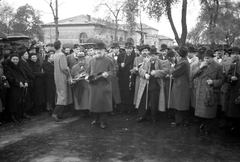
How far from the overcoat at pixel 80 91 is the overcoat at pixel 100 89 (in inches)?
44.9

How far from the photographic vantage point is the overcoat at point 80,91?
25.1ft

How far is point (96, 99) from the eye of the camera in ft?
21.2

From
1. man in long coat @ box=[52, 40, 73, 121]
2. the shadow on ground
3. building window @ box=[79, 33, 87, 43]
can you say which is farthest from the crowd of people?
building window @ box=[79, 33, 87, 43]

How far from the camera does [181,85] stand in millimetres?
6664

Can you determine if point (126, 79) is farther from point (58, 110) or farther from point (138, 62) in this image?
point (58, 110)

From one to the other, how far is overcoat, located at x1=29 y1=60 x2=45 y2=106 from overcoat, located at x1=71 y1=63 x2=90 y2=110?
1.06 m

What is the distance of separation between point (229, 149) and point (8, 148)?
14.0ft

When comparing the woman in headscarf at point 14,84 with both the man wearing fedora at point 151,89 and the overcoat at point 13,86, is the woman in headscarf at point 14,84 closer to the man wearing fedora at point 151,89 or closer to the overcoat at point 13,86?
the overcoat at point 13,86

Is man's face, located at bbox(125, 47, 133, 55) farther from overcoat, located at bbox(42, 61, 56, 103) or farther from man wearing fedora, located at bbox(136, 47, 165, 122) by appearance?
overcoat, located at bbox(42, 61, 56, 103)

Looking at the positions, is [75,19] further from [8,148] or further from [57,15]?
[8,148]

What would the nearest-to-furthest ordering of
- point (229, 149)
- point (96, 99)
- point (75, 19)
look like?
point (229, 149) < point (96, 99) < point (75, 19)

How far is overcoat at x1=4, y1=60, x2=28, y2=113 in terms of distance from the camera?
695cm

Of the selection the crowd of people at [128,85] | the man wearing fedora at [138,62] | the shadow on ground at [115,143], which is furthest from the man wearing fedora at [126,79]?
the shadow on ground at [115,143]

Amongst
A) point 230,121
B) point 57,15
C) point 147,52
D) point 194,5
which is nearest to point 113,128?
point 147,52
